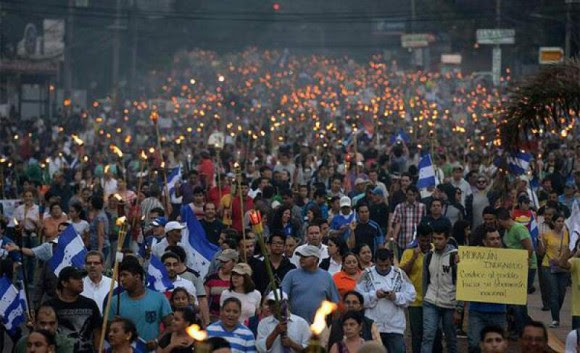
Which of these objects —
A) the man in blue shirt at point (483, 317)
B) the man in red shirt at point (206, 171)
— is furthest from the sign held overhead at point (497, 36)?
the man in blue shirt at point (483, 317)

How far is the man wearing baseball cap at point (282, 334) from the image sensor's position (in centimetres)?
1118

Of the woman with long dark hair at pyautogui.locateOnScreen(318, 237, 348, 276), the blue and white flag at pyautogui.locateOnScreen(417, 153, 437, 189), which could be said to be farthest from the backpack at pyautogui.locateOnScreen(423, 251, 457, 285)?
the blue and white flag at pyautogui.locateOnScreen(417, 153, 437, 189)

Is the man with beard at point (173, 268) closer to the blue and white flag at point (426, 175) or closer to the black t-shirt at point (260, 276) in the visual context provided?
the black t-shirt at point (260, 276)

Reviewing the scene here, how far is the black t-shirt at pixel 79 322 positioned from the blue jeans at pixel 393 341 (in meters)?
2.66

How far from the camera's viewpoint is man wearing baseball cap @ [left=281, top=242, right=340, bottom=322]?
41.8ft

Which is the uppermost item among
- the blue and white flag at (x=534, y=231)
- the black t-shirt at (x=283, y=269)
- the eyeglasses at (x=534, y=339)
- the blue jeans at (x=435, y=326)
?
the eyeglasses at (x=534, y=339)

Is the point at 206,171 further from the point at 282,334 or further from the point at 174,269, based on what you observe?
the point at 282,334

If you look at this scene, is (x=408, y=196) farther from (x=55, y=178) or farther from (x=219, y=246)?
(x=55, y=178)

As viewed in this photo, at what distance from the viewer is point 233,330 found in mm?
11070

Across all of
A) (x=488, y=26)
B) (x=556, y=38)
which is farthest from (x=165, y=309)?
(x=488, y=26)

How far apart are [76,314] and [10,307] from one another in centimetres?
235

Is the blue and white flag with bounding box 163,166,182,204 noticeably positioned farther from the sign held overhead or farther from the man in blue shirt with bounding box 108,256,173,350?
the sign held overhead

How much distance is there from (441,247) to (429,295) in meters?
0.41

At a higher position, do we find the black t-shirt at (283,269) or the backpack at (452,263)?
the backpack at (452,263)
